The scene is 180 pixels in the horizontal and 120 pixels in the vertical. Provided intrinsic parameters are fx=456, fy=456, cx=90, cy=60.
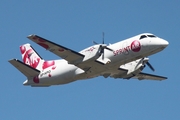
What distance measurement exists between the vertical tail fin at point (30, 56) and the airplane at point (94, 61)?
207cm

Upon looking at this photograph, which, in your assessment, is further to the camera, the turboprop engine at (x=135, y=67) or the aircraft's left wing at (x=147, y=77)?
the aircraft's left wing at (x=147, y=77)

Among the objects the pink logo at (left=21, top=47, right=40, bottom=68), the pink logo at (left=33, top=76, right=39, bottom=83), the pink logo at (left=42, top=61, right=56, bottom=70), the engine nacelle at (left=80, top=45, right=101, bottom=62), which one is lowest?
the pink logo at (left=33, top=76, right=39, bottom=83)

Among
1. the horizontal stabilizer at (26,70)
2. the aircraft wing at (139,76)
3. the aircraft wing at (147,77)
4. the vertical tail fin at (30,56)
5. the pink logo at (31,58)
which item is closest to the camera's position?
the horizontal stabilizer at (26,70)

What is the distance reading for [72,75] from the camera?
4409cm

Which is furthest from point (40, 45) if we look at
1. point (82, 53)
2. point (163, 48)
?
point (163, 48)

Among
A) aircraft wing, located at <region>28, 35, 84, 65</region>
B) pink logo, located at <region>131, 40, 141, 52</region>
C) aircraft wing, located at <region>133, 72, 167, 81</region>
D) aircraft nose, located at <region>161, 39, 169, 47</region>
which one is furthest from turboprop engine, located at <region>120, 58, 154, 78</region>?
aircraft wing, located at <region>28, 35, 84, 65</region>

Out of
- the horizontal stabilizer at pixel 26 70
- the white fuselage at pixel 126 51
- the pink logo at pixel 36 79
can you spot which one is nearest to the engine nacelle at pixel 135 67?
the white fuselage at pixel 126 51

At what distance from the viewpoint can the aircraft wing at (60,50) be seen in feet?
131

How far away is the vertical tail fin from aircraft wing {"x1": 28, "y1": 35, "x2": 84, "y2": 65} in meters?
7.09

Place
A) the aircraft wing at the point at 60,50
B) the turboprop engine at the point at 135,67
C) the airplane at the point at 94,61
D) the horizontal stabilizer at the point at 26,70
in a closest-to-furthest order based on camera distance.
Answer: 1. the aircraft wing at the point at 60,50
2. the airplane at the point at 94,61
3. the horizontal stabilizer at the point at 26,70
4. the turboprop engine at the point at 135,67

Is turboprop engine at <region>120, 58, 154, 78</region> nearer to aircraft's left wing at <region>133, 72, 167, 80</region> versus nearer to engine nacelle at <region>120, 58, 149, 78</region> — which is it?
engine nacelle at <region>120, 58, 149, 78</region>

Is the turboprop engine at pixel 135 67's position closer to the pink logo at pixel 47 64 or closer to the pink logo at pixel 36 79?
the pink logo at pixel 47 64

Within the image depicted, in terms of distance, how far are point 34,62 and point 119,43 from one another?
11473 mm

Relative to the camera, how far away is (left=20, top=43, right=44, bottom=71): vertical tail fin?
49.1 m
